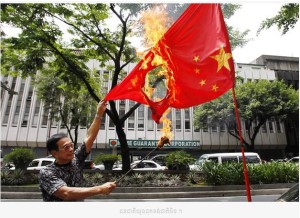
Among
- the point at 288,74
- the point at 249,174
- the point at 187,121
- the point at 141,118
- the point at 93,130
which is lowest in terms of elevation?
the point at 249,174

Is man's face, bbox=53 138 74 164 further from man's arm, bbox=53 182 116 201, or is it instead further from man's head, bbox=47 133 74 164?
man's arm, bbox=53 182 116 201

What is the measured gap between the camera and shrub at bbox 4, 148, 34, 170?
13.8 metres

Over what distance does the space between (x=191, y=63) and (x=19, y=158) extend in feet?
41.2

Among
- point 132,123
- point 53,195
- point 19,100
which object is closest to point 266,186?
point 53,195

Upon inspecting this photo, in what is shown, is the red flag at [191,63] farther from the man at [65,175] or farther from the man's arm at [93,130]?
the man at [65,175]

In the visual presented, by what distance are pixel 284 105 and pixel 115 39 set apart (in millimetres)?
21940

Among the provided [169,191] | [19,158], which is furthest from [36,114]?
[169,191]

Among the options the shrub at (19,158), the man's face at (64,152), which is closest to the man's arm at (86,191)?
the man's face at (64,152)

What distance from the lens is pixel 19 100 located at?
3061 centimetres

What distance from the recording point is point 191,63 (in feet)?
13.1

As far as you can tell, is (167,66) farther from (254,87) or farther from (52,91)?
(254,87)

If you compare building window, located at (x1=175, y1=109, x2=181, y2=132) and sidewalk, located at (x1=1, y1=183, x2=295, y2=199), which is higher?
building window, located at (x1=175, y1=109, x2=181, y2=132)

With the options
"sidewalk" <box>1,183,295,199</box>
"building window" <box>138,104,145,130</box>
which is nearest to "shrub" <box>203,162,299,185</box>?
"sidewalk" <box>1,183,295,199</box>

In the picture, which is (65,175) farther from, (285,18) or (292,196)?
(285,18)
